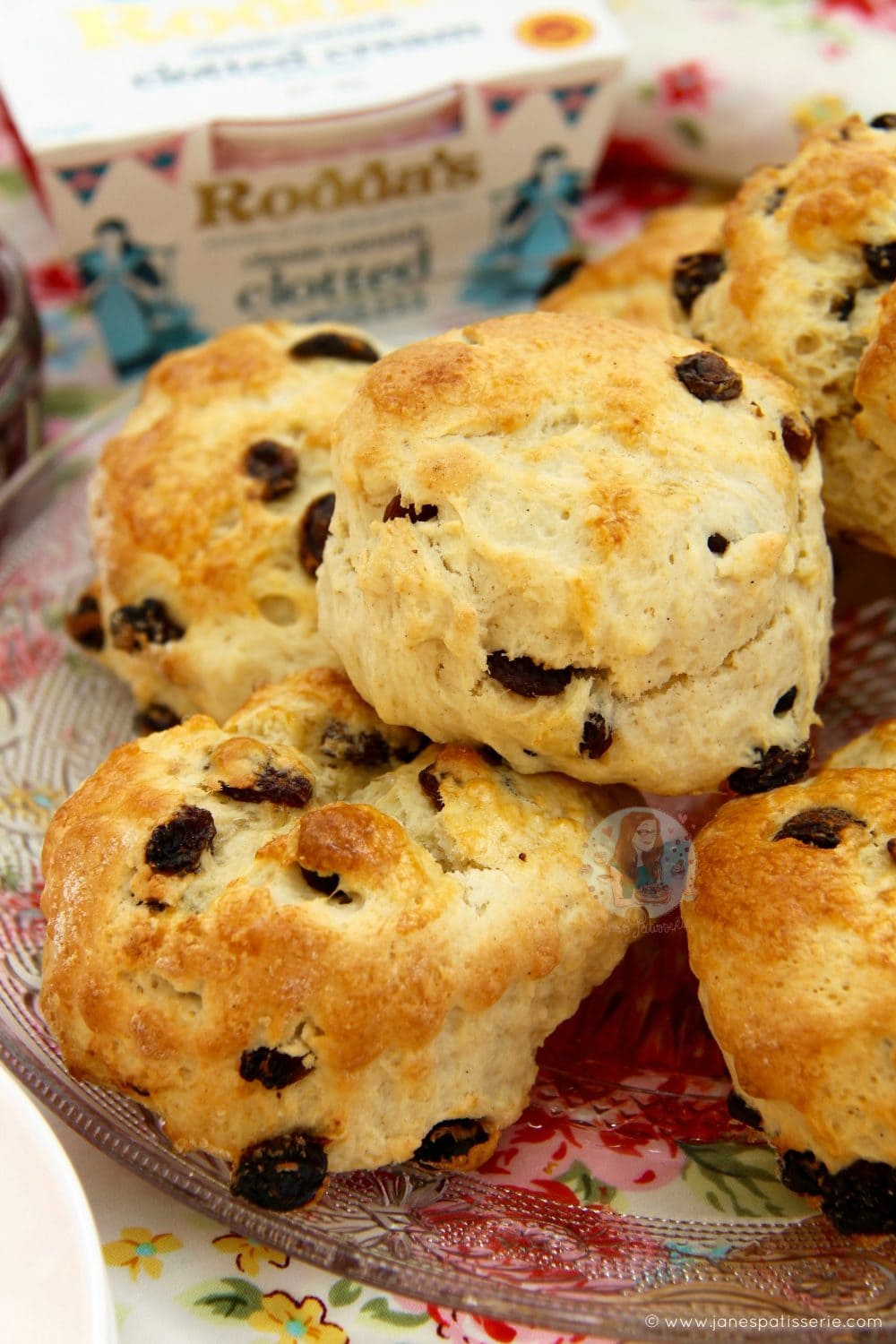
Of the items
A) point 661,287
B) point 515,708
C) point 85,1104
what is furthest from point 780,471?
point 85,1104

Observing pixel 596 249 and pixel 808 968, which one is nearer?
pixel 808 968

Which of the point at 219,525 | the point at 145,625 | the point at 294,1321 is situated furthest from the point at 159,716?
the point at 294,1321

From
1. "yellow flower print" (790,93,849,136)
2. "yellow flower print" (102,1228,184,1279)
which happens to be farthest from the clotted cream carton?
"yellow flower print" (102,1228,184,1279)

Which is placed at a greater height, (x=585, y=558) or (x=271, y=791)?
(x=585, y=558)

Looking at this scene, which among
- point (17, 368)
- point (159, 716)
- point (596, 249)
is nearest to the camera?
point (159, 716)

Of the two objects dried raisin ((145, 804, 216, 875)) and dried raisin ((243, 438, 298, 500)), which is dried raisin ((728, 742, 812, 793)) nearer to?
dried raisin ((145, 804, 216, 875))

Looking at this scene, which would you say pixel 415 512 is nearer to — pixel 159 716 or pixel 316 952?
pixel 316 952

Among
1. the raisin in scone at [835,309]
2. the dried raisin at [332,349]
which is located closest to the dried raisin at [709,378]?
the raisin in scone at [835,309]
